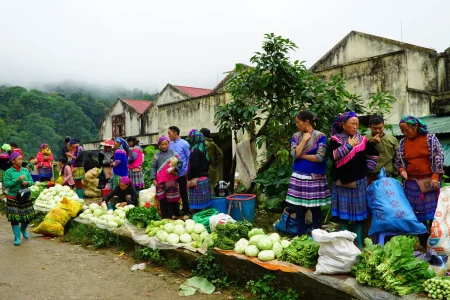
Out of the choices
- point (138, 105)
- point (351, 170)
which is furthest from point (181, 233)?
point (138, 105)

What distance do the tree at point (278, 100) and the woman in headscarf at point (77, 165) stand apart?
18.5ft

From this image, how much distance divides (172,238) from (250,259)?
1.49 m

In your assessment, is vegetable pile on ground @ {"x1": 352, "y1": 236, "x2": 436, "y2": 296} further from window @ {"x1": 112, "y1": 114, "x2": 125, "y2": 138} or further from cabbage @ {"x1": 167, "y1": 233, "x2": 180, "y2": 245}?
window @ {"x1": 112, "y1": 114, "x2": 125, "y2": 138}

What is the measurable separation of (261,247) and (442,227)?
6.33 ft

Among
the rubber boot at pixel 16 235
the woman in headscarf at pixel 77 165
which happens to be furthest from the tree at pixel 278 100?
the woman in headscarf at pixel 77 165

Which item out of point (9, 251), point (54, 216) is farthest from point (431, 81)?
point (9, 251)

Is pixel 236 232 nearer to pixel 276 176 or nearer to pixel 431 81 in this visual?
pixel 276 176

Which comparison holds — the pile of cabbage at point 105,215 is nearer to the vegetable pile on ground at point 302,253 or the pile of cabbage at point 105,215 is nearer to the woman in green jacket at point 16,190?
the woman in green jacket at point 16,190

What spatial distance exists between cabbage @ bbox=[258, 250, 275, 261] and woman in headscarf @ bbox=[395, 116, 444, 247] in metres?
1.91

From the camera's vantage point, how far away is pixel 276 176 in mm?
8078

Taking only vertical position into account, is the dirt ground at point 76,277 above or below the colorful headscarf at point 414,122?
below

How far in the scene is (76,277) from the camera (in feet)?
16.6

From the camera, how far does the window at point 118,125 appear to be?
2742 centimetres

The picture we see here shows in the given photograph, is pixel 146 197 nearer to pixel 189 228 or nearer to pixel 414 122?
pixel 189 228
